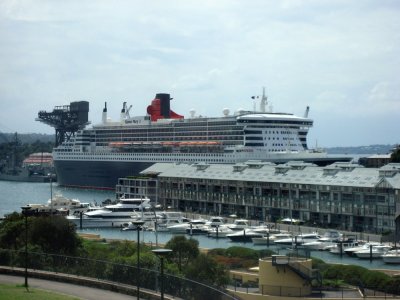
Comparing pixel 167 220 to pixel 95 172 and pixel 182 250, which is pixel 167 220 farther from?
pixel 95 172

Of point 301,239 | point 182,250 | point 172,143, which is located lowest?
point 301,239

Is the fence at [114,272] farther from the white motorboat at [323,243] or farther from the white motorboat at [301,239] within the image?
the white motorboat at [301,239]

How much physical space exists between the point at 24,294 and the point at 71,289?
1.72m

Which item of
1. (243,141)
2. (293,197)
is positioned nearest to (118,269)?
(293,197)

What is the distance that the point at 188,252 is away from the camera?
92.6 ft

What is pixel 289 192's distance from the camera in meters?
55.8

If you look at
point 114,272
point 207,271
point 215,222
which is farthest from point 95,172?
point 114,272

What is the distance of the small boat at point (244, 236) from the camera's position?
48781mm

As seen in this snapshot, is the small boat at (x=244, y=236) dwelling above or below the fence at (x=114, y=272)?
below

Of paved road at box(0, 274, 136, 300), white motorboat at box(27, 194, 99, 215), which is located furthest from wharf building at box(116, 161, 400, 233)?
paved road at box(0, 274, 136, 300)

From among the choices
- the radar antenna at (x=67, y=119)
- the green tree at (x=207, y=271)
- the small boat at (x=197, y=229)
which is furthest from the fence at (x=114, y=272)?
the radar antenna at (x=67, y=119)

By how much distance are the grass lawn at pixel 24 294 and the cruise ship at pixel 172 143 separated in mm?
61533

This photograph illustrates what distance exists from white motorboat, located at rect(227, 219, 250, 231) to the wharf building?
112 inches

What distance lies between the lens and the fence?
16062 millimetres
